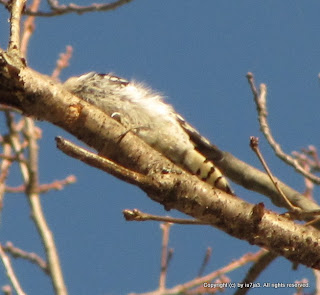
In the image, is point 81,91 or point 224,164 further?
point 81,91

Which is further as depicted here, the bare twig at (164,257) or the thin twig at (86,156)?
the bare twig at (164,257)

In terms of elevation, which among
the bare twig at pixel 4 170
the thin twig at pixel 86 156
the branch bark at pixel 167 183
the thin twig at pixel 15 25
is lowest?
the thin twig at pixel 86 156

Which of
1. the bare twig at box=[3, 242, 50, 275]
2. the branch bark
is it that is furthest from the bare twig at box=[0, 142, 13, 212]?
the branch bark

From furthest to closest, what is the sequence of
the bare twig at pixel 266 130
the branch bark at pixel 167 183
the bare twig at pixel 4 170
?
the bare twig at pixel 4 170, the bare twig at pixel 266 130, the branch bark at pixel 167 183

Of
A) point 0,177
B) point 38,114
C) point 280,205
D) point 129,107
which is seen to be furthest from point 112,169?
point 0,177

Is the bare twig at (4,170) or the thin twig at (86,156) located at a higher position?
the bare twig at (4,170)

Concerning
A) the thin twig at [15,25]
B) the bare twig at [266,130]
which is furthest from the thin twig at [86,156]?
the bare twig at [266,130]

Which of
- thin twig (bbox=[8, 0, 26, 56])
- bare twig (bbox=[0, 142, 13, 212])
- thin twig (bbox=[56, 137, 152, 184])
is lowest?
thin twig (bbox=[56, 137, 152, 184])

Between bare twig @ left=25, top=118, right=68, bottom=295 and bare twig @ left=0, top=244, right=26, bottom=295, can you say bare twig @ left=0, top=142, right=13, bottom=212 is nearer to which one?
bare twig @ left=25, top=118, right=68, bottom=295

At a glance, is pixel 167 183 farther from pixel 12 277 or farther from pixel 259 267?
pixel 12 277

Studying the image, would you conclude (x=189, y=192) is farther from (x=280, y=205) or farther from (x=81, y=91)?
(x=81, y=91)

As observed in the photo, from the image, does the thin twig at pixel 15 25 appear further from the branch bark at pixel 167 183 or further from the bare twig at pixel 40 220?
the bare twig at pixel 40 220
